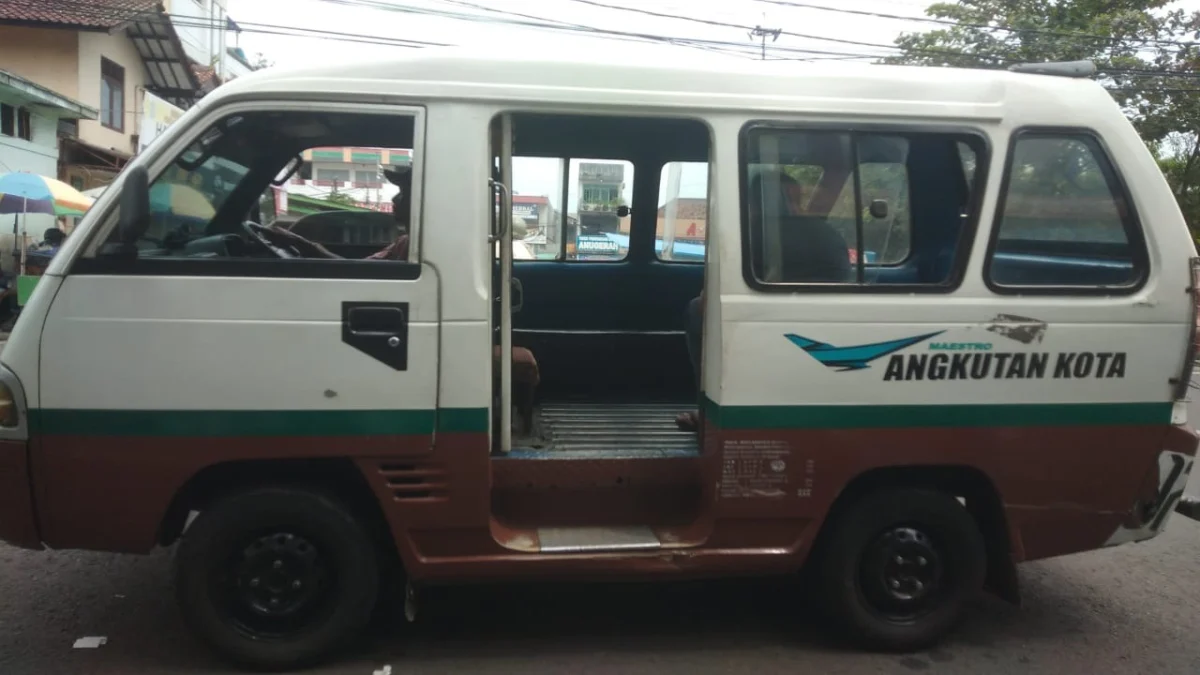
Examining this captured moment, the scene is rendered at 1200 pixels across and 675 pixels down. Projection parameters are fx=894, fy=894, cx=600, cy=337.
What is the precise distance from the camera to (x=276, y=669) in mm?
3594

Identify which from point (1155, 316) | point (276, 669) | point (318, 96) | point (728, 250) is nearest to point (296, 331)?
point (318, 96)

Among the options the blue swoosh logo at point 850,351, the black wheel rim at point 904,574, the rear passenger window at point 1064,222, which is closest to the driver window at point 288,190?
the blue swoosh logo at point 850,351

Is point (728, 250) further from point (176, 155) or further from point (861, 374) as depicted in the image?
point (176, 155)

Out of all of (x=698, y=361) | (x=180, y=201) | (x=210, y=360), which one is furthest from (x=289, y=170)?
(x=698, y=361)

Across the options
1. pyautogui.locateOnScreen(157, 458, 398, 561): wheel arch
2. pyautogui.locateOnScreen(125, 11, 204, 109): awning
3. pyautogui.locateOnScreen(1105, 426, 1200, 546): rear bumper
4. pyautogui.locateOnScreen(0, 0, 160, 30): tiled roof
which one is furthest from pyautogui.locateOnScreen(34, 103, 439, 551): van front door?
pyautogui.locateOnScreen(125, 11, 204, 109): awning

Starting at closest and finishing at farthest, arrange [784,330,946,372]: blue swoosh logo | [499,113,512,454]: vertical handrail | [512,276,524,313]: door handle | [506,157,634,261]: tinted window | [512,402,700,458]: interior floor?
[784,330,946,372]: blue swoosh logo < [499,113,512,454]: vertical handrail < [512,402,700,458]: interior floor < [512,276,524,313]: door handle < [506,157,634,261]: tinted window

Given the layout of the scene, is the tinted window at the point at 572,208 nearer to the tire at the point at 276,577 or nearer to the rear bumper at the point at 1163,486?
the tire at the point at 276,577

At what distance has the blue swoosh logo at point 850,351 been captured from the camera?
3.64 m

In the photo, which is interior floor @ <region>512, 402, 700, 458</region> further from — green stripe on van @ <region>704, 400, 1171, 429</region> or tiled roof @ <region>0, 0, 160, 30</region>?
tiled roof @ <region>0, 0, 160, 30</region>

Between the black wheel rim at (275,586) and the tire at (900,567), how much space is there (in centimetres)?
213

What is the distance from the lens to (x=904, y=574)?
3928 mm

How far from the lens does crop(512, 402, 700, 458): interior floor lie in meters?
4.02

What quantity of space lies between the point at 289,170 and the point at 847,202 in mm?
2615

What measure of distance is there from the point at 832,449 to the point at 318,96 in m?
2.48
